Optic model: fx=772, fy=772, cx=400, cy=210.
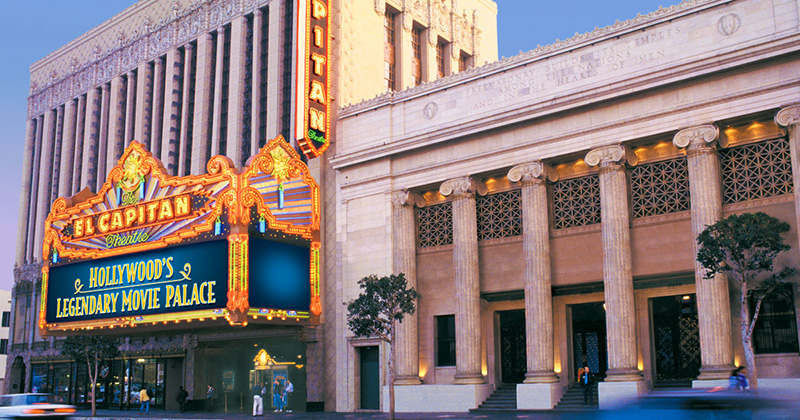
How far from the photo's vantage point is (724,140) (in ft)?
89.8

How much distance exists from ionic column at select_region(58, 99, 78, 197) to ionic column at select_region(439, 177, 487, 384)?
33315mm

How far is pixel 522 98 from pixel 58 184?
38413 millimetres

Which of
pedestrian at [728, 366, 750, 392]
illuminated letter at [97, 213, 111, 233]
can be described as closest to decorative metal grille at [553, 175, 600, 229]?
pedestrian at [728, 366, 750, 392]

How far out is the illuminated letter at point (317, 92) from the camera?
37.2 m

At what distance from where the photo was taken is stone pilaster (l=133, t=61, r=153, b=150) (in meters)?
49.1

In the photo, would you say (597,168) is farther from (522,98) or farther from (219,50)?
(219,50)

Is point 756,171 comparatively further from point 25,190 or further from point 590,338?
point 25,190

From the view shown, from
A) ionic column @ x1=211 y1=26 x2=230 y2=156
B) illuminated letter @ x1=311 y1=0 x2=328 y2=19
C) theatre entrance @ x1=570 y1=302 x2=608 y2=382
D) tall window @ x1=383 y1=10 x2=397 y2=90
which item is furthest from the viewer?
ionic column @ x1=211 y1=26 x2=230 y2=156

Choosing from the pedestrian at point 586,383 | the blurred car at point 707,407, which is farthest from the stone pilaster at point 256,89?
the blurred car at point 707,407

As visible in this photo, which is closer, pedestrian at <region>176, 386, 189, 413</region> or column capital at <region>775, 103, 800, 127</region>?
column capital at <region>775, 103, 800, 127</region>

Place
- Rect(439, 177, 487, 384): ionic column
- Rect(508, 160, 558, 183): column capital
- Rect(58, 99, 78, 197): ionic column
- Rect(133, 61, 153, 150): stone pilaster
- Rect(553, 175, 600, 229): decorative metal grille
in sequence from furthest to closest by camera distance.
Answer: Rect(58, 99, 78, 197): ionic column
Rect(133, 61, 153, 150): stone pilaster
Rect(439, 177, 487, 384): ionic column
Rect(508, 160, 558, 183): column capital
Rect(553, 175, 600, 229): decorative metal grille

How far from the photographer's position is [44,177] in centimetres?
5734

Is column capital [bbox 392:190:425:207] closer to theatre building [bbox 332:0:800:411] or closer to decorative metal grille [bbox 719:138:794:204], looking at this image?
theatre building [bbox 332:0:800:411]

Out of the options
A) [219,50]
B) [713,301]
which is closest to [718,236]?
[713,301]
